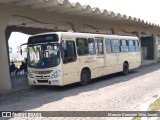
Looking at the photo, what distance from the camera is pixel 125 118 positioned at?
24.1ft

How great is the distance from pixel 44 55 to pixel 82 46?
2207mm

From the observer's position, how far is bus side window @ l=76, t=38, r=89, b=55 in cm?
1412

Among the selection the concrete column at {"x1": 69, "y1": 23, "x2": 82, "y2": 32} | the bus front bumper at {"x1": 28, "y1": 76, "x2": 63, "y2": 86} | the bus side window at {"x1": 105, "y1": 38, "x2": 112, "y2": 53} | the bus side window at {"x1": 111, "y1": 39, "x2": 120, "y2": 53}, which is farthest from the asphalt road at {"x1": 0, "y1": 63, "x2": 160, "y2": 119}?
the concrete column at {"x1": 69, "y1": 23, "x2": 82, "y2": 32}

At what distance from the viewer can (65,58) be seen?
1304cm

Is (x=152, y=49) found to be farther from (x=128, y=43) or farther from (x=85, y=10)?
(x=85, y=10)

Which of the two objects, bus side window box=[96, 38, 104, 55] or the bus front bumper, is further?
bus side window box=[96, 38, 104, 55]

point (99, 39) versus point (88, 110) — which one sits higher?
point (99, 39)

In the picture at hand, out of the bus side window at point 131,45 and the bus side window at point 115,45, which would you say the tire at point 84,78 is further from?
the bus side window at point 131,45

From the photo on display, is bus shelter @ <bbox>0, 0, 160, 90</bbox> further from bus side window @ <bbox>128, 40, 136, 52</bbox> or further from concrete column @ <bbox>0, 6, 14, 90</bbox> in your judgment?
bus side window @ <bbox>128, 40, 136, 52</bbox>

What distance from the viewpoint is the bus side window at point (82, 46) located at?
14.1m

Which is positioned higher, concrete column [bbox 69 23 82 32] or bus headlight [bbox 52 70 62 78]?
concrete column [bbox 69 23 82 32]

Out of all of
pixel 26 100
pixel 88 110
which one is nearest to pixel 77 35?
pixel 26 100

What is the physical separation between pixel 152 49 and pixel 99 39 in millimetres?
25932

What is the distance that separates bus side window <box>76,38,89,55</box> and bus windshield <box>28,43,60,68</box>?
1510 mm
